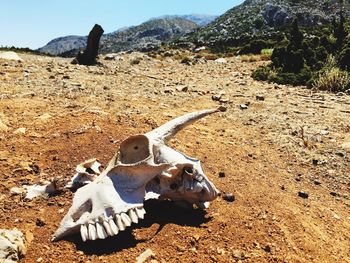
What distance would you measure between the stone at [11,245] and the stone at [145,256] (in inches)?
34.9

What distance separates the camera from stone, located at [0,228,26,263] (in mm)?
3299

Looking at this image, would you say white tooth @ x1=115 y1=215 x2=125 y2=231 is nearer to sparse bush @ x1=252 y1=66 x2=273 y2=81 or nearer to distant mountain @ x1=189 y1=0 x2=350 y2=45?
sparse bush @ x1=252 y1=66 x2=273 y2=81

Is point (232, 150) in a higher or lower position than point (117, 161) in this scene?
lower

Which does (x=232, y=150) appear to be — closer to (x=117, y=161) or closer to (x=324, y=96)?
(x=117, y=161)

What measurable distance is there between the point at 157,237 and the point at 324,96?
908 cm

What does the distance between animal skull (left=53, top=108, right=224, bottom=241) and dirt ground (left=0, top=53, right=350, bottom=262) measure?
0.65 ft

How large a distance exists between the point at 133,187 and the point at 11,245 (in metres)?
1.07

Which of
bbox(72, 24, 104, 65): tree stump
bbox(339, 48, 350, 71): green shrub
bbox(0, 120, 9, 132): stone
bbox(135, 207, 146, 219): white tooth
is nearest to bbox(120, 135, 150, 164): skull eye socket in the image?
bbox(135, 207, 146, 219): white tooth

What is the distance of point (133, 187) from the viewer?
391 centimetres

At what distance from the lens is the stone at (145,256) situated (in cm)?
352

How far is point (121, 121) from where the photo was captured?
22.8ft

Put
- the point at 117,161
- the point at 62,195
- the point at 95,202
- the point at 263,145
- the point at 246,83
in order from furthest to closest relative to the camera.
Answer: the point at 246,83, the point at 263,145, the point at 62,195, the point at 117,161, the point at 95,202

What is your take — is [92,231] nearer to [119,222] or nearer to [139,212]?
[119,222]

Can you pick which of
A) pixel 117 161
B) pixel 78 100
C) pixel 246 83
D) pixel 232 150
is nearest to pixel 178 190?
pixel 117 161
